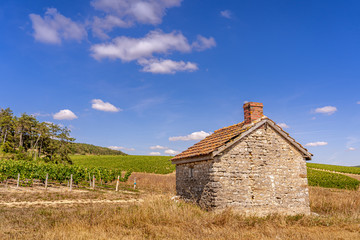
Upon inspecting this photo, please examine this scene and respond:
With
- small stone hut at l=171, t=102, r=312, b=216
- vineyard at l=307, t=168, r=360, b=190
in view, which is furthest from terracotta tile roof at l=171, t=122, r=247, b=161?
vineyard at l=307, t=168, r=360, b=190

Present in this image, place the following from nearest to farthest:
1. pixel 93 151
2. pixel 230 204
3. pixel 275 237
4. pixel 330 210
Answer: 1. pixel 275 237
2. pixel 230 204
3. pixel 330 210
4. pixel 93 151

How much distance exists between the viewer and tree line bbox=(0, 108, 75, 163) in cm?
5978

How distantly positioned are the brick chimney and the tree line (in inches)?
2114

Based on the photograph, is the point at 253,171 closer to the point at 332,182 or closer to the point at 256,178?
the point at 256,178

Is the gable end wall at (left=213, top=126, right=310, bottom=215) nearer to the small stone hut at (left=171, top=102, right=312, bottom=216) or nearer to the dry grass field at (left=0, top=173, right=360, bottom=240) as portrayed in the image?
the small stone hut at (left=171, top=102, right=312, bottom=216)

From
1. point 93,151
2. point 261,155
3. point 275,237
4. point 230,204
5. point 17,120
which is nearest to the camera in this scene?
point 275,237

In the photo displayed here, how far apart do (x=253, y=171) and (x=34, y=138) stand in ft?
238

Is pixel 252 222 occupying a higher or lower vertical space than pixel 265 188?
lower

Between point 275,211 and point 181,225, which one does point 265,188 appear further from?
point 181,225

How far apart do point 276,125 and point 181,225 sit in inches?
265

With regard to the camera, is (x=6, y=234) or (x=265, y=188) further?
(x=265, y=188)

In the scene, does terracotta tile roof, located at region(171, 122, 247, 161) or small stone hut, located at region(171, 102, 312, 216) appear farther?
terracotta tile roof, located at region(171, 122, 247, 161)

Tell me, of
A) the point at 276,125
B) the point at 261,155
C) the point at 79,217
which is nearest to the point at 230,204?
the point at 261,155

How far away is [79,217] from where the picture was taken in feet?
32.8
